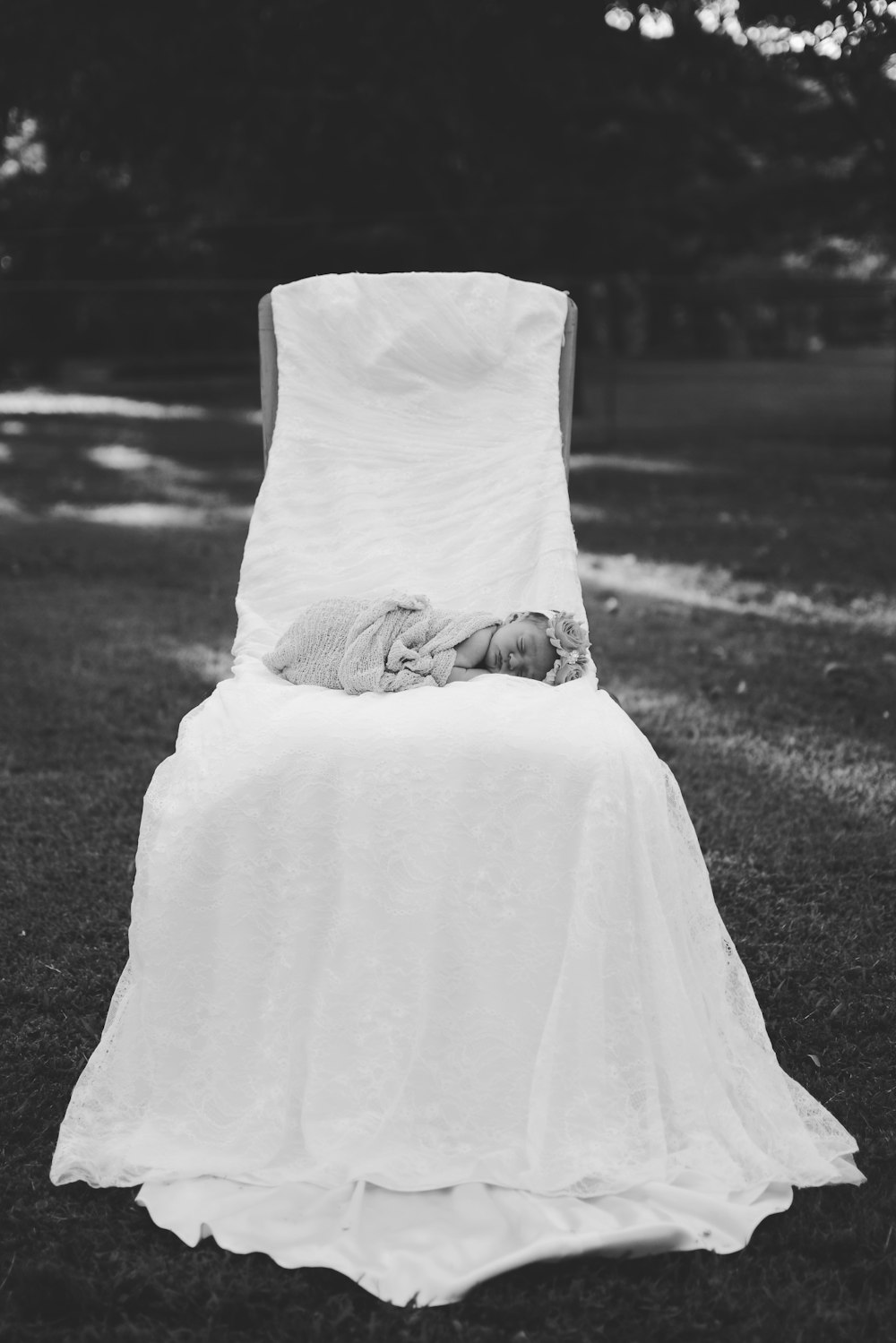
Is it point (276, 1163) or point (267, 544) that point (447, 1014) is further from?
point (267, 544)

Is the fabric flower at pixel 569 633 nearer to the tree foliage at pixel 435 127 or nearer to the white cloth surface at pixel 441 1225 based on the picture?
the white cloth surface at pixel 441 1225

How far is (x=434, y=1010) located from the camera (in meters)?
2.33

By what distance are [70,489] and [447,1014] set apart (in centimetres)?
887

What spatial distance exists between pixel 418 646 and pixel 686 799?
148 cm

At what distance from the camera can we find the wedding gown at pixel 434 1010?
Result: 2201 mm

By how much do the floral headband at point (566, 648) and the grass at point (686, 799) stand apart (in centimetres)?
91

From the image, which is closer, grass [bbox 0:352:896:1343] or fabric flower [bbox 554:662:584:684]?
grass [bbox 0:352:896:1343]

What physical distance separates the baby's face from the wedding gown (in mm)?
304

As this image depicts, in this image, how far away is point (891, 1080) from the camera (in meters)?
2.67

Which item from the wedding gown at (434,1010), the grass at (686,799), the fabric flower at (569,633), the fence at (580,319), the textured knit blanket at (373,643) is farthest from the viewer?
the fence at (580,319)

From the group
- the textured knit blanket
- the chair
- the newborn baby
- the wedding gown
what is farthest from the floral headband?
the chair

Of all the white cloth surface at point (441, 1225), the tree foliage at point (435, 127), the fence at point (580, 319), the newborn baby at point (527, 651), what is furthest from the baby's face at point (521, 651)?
the fence at point (580, 319)

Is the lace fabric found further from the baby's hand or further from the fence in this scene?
the fence

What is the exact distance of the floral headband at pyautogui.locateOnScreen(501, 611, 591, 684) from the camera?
113 inches
